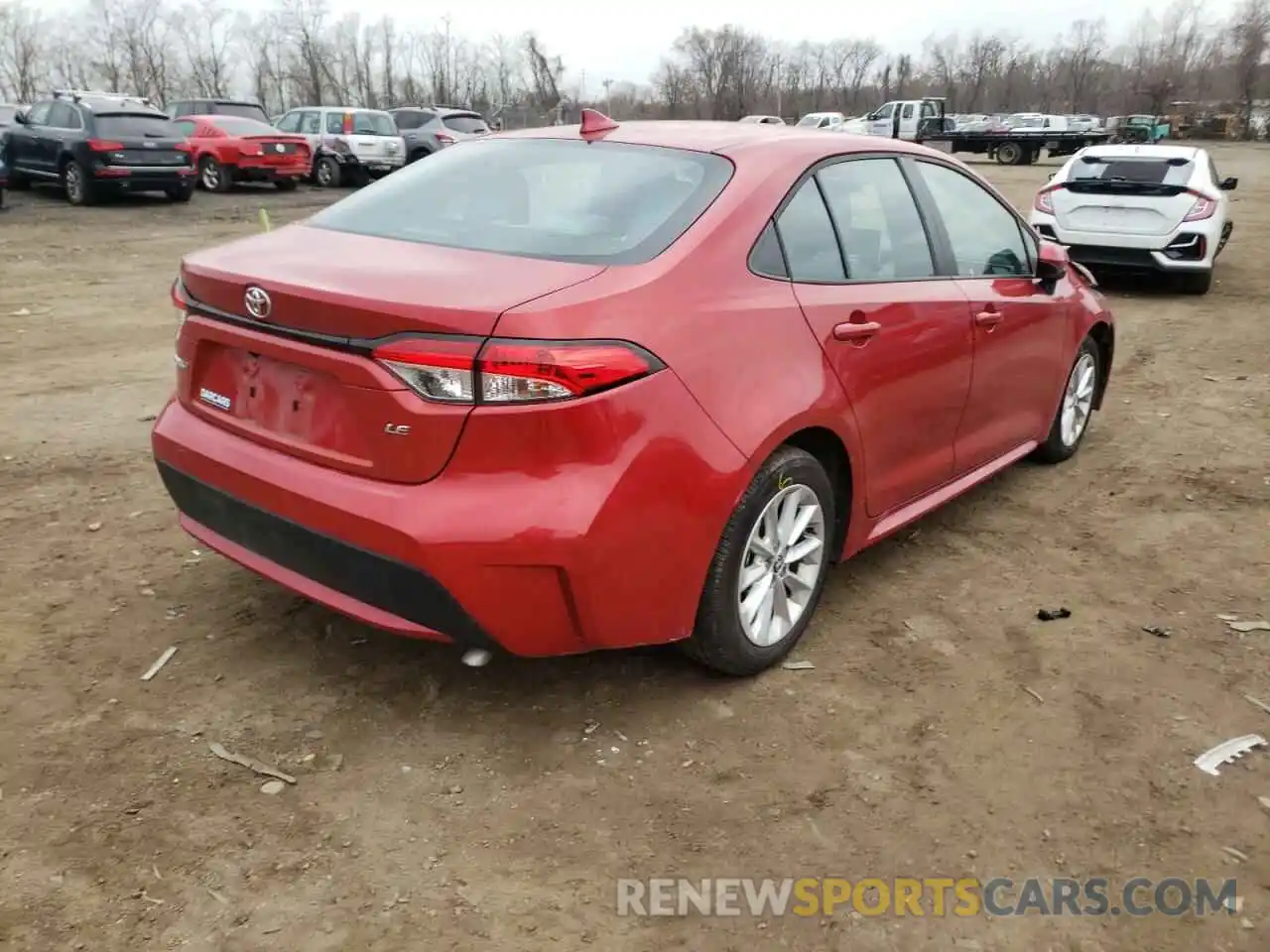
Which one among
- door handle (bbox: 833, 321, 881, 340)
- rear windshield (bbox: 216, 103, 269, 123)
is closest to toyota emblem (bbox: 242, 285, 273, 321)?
door handle (bbox: 833, 321, 881, 340)

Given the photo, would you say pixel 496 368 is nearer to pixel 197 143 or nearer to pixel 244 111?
pixel 197 143

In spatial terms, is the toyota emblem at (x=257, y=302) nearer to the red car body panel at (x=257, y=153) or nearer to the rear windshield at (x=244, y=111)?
the red car body panel at (x=257, y=153)

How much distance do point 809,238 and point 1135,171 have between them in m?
8.63

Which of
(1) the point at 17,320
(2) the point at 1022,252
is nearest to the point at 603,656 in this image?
(2) the point at 1022,252

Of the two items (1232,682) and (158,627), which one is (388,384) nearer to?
(158,627)

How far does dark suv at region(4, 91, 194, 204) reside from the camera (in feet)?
53.6

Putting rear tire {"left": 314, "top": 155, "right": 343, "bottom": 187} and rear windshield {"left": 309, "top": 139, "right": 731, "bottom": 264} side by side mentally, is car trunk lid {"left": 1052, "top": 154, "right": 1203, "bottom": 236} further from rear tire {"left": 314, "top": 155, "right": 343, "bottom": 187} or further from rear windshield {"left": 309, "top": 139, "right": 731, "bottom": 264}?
rear tire {"left": 314, "top": 155, "right": 343, "bottom": 187}

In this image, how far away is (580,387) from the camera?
2537mm

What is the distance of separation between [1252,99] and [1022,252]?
72.1 meters

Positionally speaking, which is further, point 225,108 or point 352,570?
point 225,108

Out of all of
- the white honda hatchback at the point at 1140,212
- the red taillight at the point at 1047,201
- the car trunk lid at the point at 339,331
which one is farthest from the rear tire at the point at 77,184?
the car trunk lid at the point at 339,331

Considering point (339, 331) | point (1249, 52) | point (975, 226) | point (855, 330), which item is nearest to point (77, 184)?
point (975, 226)

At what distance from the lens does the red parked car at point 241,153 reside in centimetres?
1944

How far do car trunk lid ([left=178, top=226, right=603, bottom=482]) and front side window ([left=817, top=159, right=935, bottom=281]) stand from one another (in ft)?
3.64
